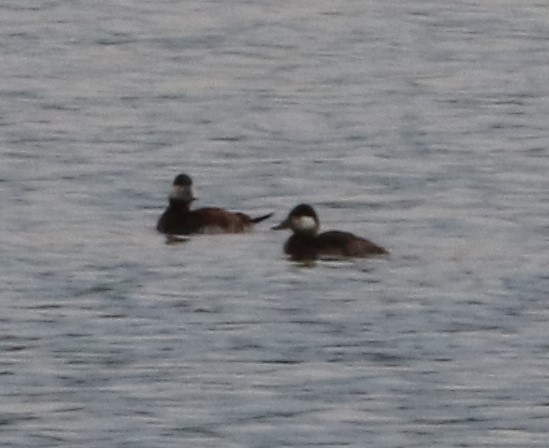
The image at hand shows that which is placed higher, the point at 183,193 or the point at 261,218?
the point at 183,193

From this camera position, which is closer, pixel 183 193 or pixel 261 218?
pixel 261 218

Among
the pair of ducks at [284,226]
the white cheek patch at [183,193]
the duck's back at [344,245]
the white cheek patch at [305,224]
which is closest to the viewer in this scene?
the duck's back at [344,245]

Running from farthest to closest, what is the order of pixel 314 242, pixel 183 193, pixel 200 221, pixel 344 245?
pixel 183 193
pixel 200 221
pixel 314 242
pixel 344 245

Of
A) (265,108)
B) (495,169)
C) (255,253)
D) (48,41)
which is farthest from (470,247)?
(48,41)

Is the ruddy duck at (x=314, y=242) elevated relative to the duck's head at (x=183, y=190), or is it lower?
lower

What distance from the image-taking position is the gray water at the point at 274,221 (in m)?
13.5

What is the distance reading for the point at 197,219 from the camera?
19.5 m

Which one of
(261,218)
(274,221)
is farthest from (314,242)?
(274,221)

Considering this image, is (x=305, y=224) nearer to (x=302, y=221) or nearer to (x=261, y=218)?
(x=302, y=221)

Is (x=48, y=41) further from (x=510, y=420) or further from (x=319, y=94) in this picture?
(x=510, y=420)

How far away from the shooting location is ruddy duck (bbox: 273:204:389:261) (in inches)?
704

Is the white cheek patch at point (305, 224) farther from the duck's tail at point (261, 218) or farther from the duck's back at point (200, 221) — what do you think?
the duck's tail at point (261, 218)

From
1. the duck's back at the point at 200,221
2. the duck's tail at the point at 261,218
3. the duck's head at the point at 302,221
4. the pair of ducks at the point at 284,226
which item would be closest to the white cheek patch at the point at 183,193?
the pair of ducks at the point at 284,226

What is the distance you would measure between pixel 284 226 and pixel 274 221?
122cm
